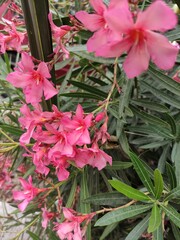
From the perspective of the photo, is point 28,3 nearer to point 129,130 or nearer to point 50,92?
point 50,92

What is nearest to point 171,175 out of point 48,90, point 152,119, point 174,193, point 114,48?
point 174,193

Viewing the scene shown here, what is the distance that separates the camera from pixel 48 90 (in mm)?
571

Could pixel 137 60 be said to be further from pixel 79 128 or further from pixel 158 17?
pixel 79 128

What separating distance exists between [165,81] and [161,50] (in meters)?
0.39

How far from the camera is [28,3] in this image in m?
0.55

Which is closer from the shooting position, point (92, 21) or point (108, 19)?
point (108, 19)

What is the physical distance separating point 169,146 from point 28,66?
502 mm

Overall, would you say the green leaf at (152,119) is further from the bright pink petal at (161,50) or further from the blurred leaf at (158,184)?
the bright pink petal at (161,50)

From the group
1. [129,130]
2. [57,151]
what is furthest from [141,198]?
[129,130]

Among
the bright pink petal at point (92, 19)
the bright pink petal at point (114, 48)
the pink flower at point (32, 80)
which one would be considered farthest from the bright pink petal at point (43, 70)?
the bright pink petal at point (114, 48)

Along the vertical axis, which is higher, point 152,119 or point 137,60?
point 137,60

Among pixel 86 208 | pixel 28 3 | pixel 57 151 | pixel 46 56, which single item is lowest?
pixel 86 208

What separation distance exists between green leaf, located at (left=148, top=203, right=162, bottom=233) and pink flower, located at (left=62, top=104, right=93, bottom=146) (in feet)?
0.60

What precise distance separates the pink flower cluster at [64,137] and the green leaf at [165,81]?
0.64 feet
